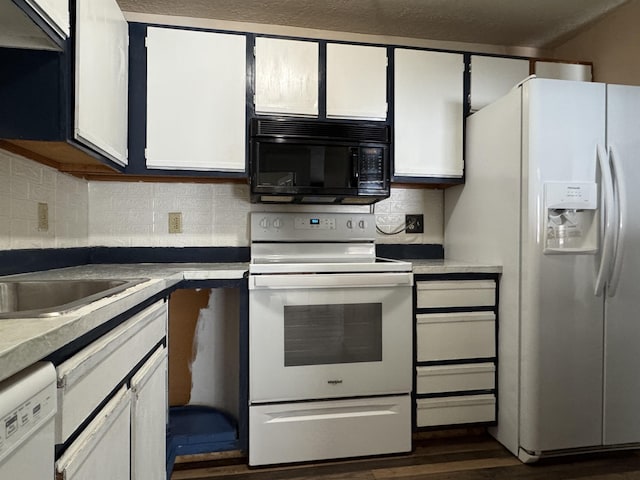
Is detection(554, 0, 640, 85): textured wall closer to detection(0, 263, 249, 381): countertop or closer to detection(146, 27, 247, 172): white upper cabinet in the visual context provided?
detection(146, 27, 247, 172): white upper cabinet

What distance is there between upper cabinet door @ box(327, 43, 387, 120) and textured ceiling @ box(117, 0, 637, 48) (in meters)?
0.28

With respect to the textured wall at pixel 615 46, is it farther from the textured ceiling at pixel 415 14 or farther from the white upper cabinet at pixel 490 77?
the white upper cabinet at pixel 490 77

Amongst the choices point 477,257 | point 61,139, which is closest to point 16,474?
point 61,139

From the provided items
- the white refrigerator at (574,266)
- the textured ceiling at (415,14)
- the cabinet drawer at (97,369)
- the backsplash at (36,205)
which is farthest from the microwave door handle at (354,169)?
the backsplash at (36,205)

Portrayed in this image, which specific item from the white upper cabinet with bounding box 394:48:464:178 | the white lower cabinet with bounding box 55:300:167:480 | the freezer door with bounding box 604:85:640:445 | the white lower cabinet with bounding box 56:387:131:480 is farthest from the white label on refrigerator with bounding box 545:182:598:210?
the white lower cabinet with bounding box 56:387:131:480

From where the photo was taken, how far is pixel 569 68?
2424 millimetres

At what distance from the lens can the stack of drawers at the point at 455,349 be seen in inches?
78.4

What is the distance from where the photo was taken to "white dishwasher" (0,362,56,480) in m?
0.54

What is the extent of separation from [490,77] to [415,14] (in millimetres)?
562

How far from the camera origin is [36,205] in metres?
1.69

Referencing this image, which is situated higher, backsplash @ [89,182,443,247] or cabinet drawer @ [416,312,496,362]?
backsplash @ [89,182,443,247]

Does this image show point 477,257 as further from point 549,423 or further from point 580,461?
point 580,461

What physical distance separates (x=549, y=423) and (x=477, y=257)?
2.80ft

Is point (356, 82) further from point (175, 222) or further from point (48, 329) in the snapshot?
point (48, 329)
